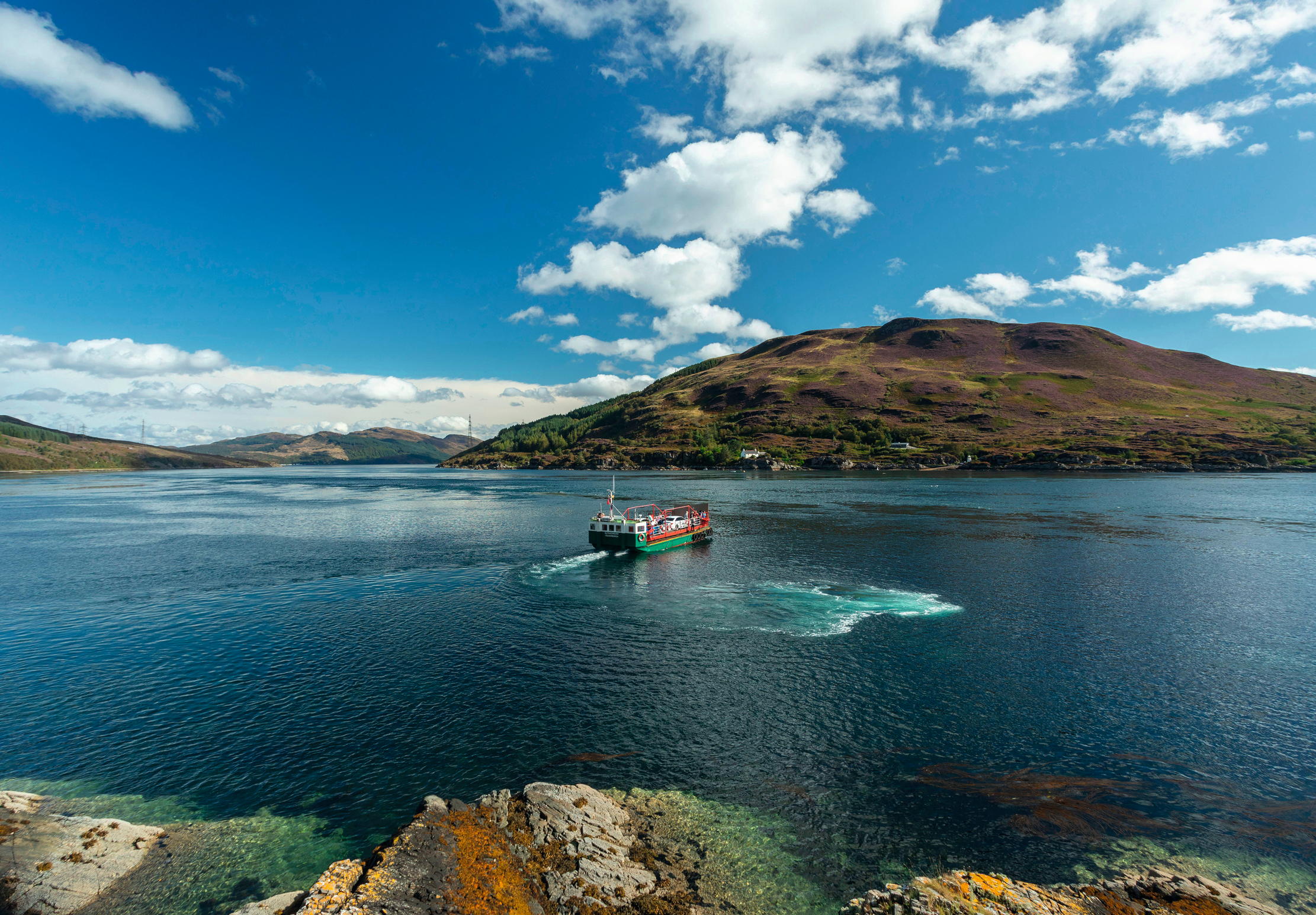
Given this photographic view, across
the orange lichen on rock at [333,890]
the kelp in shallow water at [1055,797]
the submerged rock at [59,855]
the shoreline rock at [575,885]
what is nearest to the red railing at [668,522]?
the kelp in shallow water at [1055,797]

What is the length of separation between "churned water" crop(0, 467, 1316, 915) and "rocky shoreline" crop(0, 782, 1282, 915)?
5.54ft

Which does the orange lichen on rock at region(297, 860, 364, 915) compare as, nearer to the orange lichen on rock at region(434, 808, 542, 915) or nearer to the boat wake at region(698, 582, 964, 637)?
the orange lichen on rock at region(434, 808, 542, 915)

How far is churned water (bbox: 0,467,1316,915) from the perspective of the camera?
65.3ft

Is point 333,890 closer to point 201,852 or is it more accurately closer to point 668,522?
point 201,852

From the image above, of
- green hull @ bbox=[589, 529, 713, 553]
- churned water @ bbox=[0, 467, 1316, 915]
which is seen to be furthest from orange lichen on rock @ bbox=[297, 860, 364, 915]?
green hull @ bbox=[589, 529, 713, 553]

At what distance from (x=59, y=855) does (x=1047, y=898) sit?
29.5 m

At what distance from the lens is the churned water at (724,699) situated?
784 inches

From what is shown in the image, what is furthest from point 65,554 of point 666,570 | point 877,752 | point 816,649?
point 877,752

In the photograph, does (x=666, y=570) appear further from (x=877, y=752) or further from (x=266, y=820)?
(x=266, y=820)

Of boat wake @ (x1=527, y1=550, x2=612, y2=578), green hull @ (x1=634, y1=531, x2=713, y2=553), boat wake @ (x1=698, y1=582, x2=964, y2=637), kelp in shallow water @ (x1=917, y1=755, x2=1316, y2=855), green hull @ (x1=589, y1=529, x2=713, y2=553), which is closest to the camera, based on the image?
kelp in shallow water @ (x1=917, y1=755, x2=1316, y2=855)

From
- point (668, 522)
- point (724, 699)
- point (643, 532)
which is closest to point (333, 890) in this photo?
point (724, 699)

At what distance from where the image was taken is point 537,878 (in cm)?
1581

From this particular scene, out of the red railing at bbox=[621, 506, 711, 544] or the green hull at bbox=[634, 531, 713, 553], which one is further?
the red railing at bbox=[621, 506, 711, 544]

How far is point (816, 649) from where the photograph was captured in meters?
37.4
